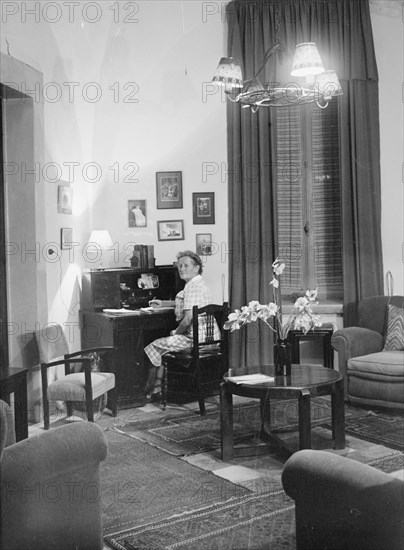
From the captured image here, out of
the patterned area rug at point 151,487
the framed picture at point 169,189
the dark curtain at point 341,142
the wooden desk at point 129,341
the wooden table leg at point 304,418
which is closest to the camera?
the patterned area rug at point 151,487

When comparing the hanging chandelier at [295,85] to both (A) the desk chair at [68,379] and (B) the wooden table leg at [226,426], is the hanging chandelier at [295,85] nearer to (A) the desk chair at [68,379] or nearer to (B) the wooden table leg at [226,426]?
(B) the wooden table leg at [226,426]

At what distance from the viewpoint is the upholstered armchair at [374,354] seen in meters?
5.59

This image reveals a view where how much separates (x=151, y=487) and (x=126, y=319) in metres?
2.15

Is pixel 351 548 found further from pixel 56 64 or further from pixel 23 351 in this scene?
pixel 56 64

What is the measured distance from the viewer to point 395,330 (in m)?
6.13

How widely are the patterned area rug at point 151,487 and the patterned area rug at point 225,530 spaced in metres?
0.11

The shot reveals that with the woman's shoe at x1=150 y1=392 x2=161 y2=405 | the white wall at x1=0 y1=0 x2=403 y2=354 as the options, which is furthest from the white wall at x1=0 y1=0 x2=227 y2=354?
the woman's shoe at x1=150 y1=392 x2=161 y2=405

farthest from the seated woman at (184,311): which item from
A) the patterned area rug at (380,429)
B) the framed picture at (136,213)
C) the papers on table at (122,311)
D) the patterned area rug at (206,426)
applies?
the patterned area rug at (380,429)

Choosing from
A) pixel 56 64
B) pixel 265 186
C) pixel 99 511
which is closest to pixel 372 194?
pixel 265 186

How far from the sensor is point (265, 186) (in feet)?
22.5

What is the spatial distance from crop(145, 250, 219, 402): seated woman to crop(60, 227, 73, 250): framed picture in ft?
3.25

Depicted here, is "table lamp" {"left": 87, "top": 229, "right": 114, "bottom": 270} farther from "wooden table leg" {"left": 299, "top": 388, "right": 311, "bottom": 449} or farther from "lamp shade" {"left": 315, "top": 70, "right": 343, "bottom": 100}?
"wooden table leg" {"left": 299, "top": 388, "right": 311, "bottom": 449}

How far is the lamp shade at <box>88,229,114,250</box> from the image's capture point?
6.46 metres

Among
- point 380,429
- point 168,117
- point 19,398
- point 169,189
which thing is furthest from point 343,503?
point 168,117
